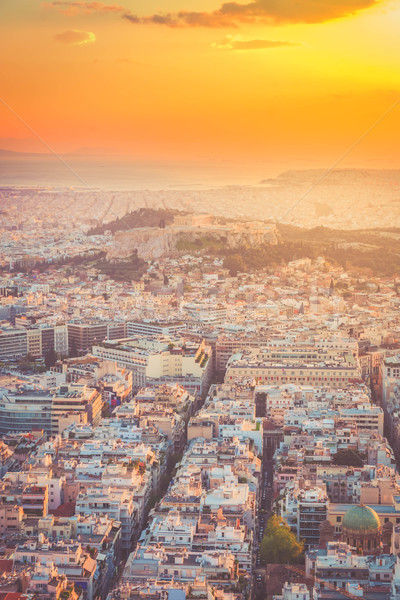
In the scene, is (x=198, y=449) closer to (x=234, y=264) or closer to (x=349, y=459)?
(x=349, y=459)

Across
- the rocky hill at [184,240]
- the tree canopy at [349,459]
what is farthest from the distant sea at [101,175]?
the tree canopy at [349,459]

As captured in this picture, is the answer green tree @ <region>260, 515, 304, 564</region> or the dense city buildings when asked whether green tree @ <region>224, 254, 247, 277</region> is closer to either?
the dense city buildings

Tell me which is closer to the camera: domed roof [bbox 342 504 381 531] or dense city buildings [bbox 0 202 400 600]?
dense city buildings [bbox 0 202 400 600]

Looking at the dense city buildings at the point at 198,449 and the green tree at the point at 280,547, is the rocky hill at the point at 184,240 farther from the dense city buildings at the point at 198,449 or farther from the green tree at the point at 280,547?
the green tree at the point at 280,547

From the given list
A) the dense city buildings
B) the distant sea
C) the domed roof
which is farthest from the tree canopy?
the distant sea

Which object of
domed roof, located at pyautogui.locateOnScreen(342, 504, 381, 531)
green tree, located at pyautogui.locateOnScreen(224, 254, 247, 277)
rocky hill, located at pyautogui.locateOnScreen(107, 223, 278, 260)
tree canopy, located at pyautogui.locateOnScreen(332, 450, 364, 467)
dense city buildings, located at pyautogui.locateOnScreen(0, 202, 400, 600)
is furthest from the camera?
rocky hill, located at pyautogui.locateOnScreen(107, 223, 278, 260)

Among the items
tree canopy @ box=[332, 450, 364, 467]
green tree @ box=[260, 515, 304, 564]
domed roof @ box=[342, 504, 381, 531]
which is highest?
tree canopy @ box=[332, 450, 364, 467]
